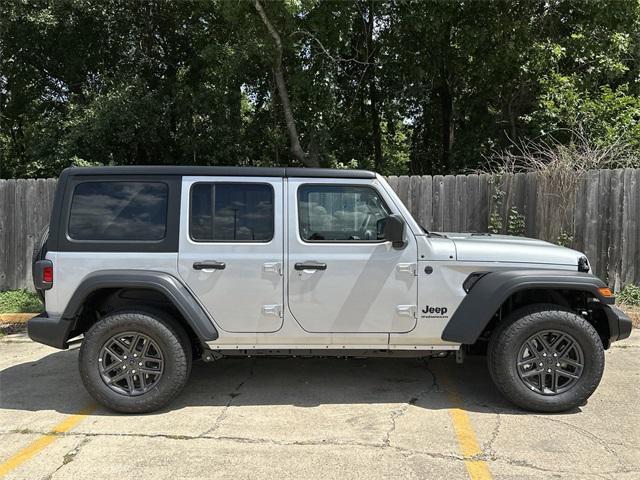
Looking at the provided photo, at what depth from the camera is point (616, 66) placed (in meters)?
10.9

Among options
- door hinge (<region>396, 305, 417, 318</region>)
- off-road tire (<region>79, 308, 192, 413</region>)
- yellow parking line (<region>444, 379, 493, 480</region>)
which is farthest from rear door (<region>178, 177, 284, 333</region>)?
yellow parking line (<region>444, 379, 493, 480</region>)

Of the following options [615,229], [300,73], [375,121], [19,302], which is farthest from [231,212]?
[375,121]

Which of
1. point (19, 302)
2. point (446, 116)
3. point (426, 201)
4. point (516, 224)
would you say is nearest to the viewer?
point (516, 224)

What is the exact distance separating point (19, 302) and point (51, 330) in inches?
178

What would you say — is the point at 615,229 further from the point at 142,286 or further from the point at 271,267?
the point at 142,286

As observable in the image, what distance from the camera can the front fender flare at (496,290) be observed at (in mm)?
4156

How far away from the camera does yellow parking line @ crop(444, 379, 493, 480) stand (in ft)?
11.1

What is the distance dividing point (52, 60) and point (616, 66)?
13.4m

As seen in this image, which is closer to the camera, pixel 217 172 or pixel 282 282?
pixel 282 282

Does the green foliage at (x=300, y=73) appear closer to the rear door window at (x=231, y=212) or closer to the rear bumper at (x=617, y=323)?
the rear bumper at (x=617, y=323)

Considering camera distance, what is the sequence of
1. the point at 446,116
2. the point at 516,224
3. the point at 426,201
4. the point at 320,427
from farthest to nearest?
the point at 446,116 < the point at 426,201 < the point at 516,224 < the point at 320,427

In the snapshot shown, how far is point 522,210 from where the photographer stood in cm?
789

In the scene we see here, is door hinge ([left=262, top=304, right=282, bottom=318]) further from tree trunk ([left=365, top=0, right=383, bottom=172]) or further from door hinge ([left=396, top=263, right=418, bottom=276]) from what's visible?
tree trunk ([left=365, top=0, right=383, bottom=172])

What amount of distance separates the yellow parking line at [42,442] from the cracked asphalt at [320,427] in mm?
42
